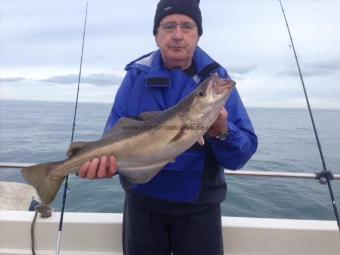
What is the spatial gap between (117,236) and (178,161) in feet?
5.96

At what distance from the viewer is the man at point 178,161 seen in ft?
10.4

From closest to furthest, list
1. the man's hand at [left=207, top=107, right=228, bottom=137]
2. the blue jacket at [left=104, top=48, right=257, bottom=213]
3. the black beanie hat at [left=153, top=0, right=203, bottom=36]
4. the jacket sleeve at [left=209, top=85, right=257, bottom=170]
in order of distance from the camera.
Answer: the man's hand at [left=207, top=107, right=228, bottom=137]
the jacket sleeve at [left=209, top=85, right=257, bottom=170]
the blue jacket at [left=104, top=48, right=257, bottom=213]
the black beanie hat at [left=153, top=0, right=203, bottom=36]

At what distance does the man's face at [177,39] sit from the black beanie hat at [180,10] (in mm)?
50

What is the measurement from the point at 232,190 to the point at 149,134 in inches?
318

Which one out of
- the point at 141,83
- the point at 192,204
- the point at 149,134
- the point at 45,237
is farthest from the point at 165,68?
the point at 45,237

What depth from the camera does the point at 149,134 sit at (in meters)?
3.12

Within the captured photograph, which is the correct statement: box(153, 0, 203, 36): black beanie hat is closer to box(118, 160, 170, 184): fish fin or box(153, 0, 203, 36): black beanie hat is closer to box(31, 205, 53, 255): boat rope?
box(118, 160, 170, 184): fish fin

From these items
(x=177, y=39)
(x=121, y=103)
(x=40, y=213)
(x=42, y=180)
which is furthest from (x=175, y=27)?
(x=40, y=213)

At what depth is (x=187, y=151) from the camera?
323 centimetres

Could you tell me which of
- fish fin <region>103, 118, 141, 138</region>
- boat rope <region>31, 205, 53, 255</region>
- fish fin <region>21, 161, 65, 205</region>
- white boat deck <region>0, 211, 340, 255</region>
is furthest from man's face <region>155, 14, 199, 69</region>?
boat rope <region>31, 205, 53, 255</region>

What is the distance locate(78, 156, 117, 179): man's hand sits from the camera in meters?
3.12

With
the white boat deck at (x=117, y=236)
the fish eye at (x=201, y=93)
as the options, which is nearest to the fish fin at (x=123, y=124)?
the fish eye at (x=201, y=93)

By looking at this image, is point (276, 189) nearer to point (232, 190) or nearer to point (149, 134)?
point (232, 190)

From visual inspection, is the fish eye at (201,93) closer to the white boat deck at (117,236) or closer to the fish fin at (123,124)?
the fish fin at (123,124)
